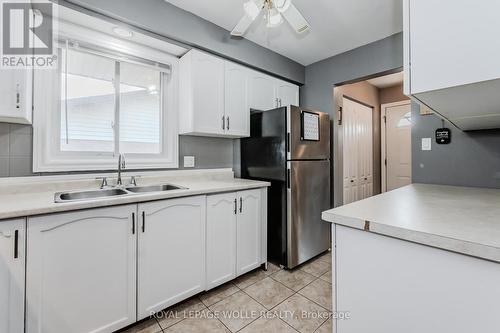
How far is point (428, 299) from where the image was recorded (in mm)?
654

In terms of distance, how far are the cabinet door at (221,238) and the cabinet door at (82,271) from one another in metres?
0.56

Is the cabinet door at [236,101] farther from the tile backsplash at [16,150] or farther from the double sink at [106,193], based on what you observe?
the tile backsplash at [16,150]

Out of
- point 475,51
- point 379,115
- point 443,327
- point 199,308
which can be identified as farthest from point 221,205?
point 379,115

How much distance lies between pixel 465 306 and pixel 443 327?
93 millimetres

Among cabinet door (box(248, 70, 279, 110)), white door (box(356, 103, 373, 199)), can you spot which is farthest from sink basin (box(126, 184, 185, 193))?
white door (box(356, 103, 373, 199))

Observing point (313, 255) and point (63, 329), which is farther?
point (313, 255)

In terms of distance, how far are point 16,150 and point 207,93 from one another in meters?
1.48

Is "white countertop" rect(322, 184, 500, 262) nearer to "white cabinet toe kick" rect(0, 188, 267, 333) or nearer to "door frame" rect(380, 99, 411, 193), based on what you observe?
"white cabinet toe kick" rect(0, 188, 267, 333)

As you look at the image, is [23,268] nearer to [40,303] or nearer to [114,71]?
[40,303]

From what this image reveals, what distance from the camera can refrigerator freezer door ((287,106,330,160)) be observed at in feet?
7.14

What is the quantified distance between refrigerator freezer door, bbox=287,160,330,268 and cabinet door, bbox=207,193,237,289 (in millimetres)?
604

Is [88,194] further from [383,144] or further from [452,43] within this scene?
[383,144]

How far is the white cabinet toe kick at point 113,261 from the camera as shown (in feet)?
3.57

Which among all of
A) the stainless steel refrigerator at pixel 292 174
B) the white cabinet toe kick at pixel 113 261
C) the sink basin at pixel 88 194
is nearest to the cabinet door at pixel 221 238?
the white cabinet toe kick at pixel 113 261
